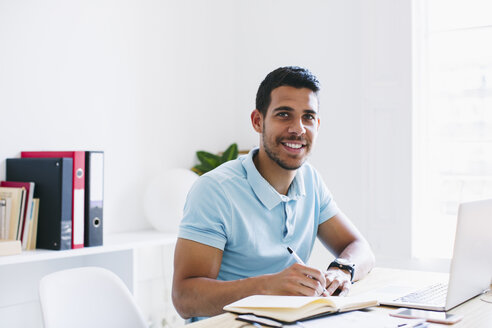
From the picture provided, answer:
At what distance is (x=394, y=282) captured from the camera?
1.67m

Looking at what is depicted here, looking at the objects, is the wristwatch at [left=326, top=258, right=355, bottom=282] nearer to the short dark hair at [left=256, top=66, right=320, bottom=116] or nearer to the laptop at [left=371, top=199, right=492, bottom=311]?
the laptop at [left=371, top=199, right=492, bottom=311]

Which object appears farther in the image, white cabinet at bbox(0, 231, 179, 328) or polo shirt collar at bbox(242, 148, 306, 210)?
white cabinet at bbox(0, 231, 179, 328)

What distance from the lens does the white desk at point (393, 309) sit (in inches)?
48.7

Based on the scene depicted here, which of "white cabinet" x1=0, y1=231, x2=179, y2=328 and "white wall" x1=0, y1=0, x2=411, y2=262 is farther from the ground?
"white wall" x1=0, y1=0, x2=411, y2=262

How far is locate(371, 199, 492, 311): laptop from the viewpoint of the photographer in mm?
1325

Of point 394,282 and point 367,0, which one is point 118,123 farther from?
point 394,282

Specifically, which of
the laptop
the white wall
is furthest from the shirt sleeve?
the white wall

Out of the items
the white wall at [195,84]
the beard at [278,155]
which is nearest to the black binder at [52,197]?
the white wall at [195,84]

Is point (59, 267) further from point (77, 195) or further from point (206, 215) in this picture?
point (206, 215)

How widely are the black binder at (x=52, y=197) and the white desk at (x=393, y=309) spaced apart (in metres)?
1.09

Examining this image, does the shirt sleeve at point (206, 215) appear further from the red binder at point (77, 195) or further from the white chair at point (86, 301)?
the red binder at point (77, 195)

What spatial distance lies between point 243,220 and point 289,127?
1.12ft

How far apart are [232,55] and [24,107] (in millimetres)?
1370

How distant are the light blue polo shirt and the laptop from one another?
0.37 meters
